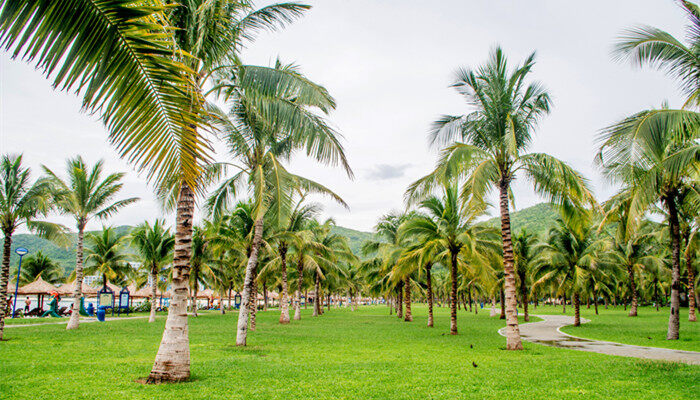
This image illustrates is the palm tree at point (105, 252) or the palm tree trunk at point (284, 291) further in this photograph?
the palm tree at point (105, 252)

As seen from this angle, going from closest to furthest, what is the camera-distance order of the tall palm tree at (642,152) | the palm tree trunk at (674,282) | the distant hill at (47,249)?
the tall palm tree at (642,152), the palm tree trunk at (674,282), the distant hill at (47,249)

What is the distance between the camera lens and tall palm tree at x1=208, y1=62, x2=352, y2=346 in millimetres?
7777

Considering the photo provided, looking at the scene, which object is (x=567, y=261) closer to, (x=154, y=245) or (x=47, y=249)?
(x=154, y=245)

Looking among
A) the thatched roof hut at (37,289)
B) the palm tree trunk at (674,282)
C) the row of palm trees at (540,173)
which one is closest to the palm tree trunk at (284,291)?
the row of palm trees at (540,173)

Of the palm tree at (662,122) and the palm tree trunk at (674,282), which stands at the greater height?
the palm tree at (662,122)

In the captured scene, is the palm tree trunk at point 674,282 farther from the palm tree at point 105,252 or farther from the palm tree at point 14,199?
the palm tree at point 105,252

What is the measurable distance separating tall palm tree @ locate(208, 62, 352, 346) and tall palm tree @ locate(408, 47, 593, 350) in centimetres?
416

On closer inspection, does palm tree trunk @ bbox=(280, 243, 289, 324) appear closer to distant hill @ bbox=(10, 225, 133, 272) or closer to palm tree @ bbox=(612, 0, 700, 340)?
palm tree @ bbox=(612, 0, 700, 340)

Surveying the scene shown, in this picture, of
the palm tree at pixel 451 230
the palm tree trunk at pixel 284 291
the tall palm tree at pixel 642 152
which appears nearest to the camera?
the tall palm tree at pixel 642 152

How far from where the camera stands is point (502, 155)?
13500mm

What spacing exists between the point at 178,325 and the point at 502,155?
1079 cm

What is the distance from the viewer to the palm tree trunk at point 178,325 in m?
7.27

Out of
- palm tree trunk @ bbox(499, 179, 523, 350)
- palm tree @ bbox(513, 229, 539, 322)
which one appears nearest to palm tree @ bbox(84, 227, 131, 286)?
palm tree @ bbox(513, 229, 539, 322)

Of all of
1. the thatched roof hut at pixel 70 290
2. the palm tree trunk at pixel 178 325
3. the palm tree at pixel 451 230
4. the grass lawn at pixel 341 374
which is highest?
the palm tree at pixel 451 230
